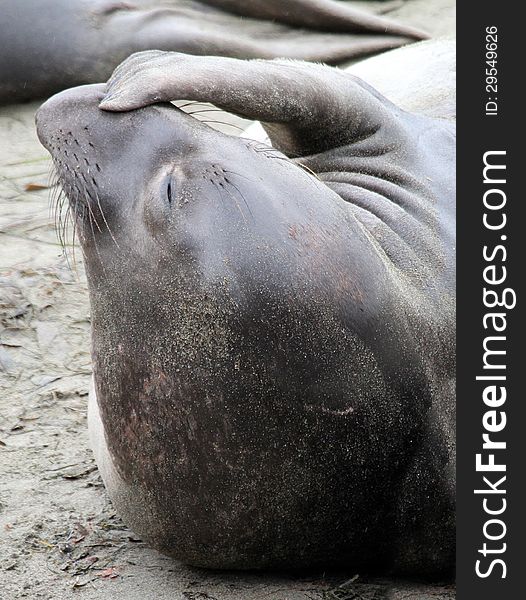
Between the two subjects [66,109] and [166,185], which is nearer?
[166,185]

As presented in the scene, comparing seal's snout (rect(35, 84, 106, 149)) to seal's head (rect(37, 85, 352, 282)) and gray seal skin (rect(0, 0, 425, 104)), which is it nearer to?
seal's head (rect(37, 85, 352, 282))

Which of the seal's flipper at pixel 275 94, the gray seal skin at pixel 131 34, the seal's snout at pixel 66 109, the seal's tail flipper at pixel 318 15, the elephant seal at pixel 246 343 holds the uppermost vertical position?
the seal's tail flipper at pixel 318 15

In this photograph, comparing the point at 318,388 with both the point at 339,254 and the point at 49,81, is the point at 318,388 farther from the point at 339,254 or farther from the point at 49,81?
the point at 49,81

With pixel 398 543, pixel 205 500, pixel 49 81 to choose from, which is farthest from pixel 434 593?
pixel 49 81

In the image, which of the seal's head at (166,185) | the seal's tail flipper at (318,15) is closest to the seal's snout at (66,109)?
the seal's head at (166,185)

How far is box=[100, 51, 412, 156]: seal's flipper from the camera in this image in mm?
3334

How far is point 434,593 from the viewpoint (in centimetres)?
353

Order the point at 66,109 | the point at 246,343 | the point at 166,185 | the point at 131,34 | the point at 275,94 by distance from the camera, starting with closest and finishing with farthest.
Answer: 1. the point at 246,343
2. the point at 166,185
3. the point at 66,109
4. the point at 275,94
5. the point at 131,34

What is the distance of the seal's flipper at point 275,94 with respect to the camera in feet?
10.9

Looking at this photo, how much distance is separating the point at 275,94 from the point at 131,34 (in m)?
3.73

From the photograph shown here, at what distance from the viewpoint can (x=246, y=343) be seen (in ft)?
10.1

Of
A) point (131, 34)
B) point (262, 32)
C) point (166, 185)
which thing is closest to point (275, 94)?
point (166, 185)

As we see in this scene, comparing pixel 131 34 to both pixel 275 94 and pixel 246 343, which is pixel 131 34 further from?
pixel 246 343

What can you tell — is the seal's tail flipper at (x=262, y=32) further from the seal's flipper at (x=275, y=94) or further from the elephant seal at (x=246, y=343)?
the elephant seal at (x=246, y=343)
